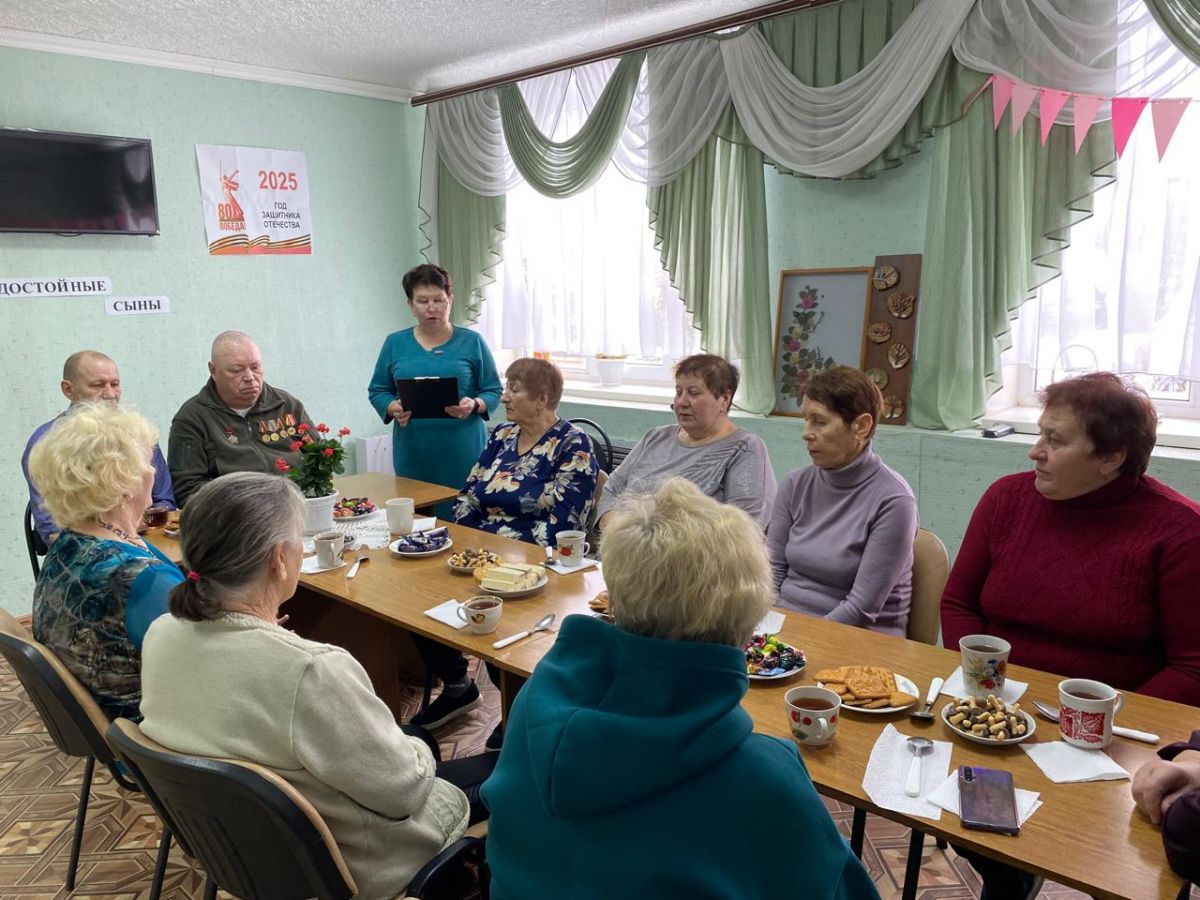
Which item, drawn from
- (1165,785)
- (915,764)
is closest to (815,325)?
(915,764)

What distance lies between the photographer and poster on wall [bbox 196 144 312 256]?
185 inches

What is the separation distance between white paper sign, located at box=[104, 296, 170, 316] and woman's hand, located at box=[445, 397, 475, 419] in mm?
1911

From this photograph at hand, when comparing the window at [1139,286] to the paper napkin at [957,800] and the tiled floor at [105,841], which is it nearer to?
the tiled floor at [105,841]

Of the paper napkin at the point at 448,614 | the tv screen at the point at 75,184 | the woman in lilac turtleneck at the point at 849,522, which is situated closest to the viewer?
the paper napkin at the point at 448,614

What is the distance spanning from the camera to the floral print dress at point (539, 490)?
9.61 ft

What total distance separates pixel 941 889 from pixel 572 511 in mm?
1525

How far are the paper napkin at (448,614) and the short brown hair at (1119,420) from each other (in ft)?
4.75

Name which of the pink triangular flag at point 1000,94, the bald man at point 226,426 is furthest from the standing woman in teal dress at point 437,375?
the pink triangular flag at point 1000,94

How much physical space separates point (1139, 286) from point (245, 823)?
129 inches

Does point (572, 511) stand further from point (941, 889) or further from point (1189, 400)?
point (1189, 400)

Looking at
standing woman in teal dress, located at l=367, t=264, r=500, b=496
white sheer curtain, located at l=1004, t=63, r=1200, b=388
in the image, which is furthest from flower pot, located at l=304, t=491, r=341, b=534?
white sheer curtain, located at l=1004, t=63, r=1200, b=388

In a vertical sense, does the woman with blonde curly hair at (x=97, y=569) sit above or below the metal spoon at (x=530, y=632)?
above

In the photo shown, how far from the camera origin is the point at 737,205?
398cm

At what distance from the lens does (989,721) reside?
1.45 m
